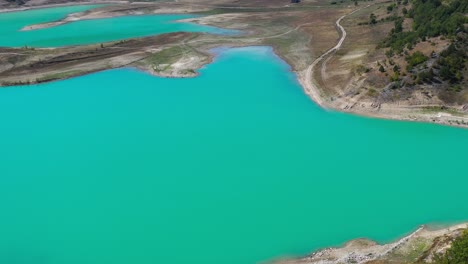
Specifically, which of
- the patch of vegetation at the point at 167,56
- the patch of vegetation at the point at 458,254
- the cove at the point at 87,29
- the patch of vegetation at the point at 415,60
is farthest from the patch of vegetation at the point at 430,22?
the patch of vegetation at the point at 458,254

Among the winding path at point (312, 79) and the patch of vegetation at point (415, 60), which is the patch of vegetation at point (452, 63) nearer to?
the patch of vegetation at point (415, 60)

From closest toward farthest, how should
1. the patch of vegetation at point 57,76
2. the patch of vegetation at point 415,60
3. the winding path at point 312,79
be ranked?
the patch of vegetation at point 415,60 < the winding path at point 312,79 < the patch of vegetation at point 57,76

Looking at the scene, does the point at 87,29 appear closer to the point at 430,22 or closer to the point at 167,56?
the point at 167,56

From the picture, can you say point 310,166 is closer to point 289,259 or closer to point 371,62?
point 289,259

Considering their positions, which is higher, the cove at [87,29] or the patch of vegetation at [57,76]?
the cove at [87,29]

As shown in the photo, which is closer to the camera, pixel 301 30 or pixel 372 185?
pixel 372 185

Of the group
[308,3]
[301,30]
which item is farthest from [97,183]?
[308,3]
